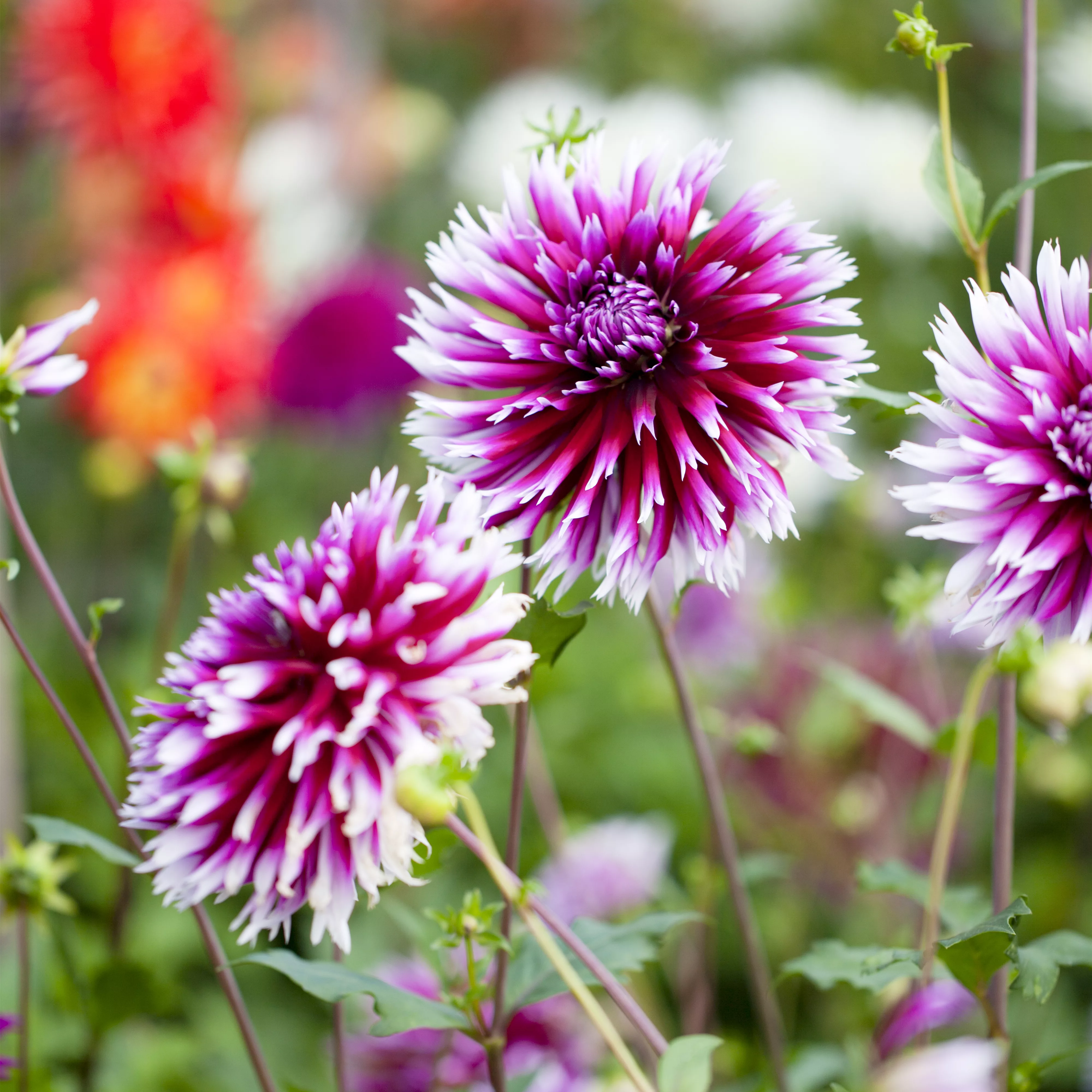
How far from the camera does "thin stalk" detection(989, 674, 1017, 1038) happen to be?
35 centimetres

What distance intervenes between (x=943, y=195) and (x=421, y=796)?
255mm

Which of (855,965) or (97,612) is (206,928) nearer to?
(97,612)

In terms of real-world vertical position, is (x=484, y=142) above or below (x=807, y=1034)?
above

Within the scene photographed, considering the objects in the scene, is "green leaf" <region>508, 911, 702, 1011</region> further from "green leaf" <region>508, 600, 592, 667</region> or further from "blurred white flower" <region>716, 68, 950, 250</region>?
"blurred white flower" <region>716, 68, 950, 250</region>

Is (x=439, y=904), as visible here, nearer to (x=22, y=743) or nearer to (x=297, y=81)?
(x=22, y=743)

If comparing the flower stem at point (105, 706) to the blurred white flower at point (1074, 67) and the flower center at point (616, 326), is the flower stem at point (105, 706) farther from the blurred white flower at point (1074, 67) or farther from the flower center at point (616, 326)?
the blurred white flower at point (1074, 67)

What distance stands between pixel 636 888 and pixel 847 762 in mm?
356

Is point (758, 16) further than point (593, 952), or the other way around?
point (758, 16)

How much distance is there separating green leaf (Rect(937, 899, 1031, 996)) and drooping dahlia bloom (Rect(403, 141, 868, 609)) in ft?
0.37

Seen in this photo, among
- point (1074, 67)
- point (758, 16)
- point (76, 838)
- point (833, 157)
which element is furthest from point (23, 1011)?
point (758, 16)

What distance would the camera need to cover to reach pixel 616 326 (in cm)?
29

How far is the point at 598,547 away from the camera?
294mm

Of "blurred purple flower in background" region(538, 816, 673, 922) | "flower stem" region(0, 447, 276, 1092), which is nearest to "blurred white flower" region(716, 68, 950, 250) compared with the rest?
"blurred purple flower in background" region(538, 816, 673, 922)

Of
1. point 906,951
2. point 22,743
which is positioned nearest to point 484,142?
point 22,743
